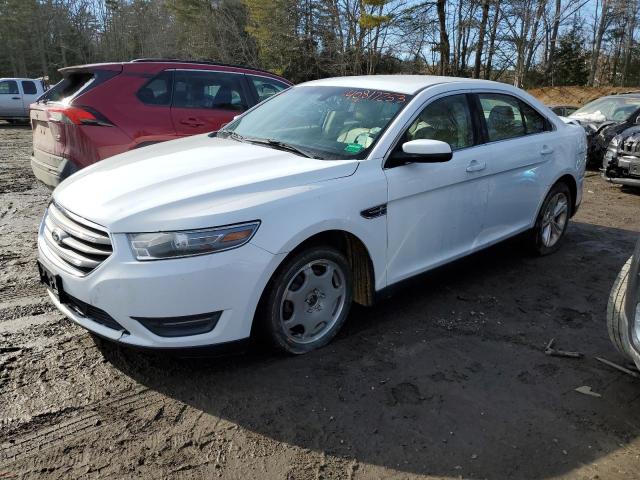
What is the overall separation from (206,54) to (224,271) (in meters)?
35.6

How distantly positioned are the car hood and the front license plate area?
39 centimetres

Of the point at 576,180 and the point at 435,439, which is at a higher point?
the point at 576,180

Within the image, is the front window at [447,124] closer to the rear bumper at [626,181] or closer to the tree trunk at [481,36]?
the rear bumper at [626,181]

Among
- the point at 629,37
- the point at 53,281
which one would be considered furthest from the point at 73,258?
the point at 629,37

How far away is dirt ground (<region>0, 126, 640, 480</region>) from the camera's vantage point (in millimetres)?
2393

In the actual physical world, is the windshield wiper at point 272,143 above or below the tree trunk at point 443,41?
below

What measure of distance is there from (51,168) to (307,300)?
366 cm

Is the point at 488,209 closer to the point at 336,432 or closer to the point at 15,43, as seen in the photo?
the point at 336,432

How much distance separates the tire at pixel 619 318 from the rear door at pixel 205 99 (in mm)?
4798

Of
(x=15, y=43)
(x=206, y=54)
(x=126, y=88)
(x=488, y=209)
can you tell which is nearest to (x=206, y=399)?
(x=488, y=209)

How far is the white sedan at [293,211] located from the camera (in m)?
2.64

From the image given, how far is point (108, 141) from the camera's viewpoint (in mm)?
5340

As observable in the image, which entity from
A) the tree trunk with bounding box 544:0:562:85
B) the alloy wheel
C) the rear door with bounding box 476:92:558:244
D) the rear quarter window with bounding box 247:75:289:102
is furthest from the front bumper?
the tree trunk with bounding box 544:0:562:85

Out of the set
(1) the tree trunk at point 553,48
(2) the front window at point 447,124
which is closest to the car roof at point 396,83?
(2) the front window at point 447,124
